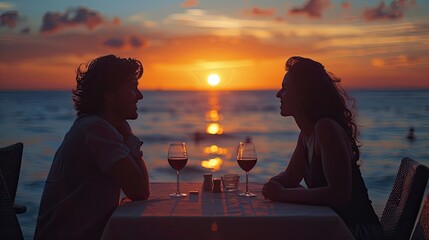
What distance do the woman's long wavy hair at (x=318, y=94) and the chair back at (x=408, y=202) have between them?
28 cm

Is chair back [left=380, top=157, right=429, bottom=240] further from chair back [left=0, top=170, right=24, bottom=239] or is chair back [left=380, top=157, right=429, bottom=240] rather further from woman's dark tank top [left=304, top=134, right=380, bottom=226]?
chair back [left=0, top=170, right=24, bottom=239]

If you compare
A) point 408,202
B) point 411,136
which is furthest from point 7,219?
point 411,136

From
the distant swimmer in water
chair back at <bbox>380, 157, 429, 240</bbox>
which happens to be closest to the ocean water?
the distant swimmer in water

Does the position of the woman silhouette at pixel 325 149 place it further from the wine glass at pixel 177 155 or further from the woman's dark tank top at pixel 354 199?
the wine glass at pixel 177 155

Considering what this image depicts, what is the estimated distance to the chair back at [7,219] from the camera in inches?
121

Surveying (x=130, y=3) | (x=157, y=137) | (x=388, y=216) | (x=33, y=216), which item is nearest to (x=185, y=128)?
(x=157, y=137)

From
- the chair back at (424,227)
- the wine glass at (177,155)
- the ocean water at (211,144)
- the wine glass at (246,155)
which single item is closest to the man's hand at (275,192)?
the wine glass at (246,155)

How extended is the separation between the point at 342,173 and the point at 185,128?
2509cm

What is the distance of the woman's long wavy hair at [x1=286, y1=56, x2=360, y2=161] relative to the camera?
3051mm

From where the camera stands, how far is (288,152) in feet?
54.9

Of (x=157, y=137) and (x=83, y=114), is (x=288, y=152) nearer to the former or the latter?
(x=157, y=137)

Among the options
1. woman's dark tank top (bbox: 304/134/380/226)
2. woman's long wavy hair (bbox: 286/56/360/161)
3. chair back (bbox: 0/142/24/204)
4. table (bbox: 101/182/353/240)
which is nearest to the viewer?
table (bbox: 101/182/353/240)

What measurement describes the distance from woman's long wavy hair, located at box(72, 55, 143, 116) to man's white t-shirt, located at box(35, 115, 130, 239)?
15 cm

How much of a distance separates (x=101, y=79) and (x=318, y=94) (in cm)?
107
